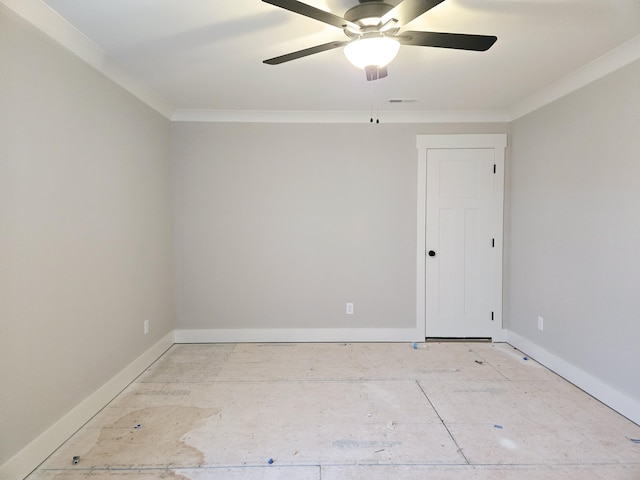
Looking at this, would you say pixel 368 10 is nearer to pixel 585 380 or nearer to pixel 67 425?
pixel 67 425

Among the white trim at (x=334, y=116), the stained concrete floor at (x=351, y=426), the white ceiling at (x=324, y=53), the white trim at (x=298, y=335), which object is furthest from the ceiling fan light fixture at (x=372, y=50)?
the white trim at (x=298, y=335)

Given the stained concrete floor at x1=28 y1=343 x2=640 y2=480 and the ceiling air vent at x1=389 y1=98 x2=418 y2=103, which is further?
the ceiling air vent at x1=389 y1=98 x2=418 y2=103

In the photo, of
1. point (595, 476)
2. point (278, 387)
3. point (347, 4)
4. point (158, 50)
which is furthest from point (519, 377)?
point (158, 50)

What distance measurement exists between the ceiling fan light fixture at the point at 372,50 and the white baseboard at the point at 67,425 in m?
2.62

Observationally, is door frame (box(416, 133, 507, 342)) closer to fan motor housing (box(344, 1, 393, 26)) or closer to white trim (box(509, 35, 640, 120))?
white trim (box(509, 35, 640, 120))

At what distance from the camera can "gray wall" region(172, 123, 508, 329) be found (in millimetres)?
3768

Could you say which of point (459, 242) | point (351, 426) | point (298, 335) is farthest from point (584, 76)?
point (298, 335)

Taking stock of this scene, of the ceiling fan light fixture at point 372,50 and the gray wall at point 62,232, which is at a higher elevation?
the ceiling fan light fixture at point 372,50

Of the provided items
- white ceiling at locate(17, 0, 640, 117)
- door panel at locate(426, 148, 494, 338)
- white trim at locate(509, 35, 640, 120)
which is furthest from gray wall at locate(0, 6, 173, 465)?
white trim at locate(509, 35, 640, 120)

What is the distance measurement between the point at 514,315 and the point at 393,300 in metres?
1.25

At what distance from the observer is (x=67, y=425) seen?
2141 mm

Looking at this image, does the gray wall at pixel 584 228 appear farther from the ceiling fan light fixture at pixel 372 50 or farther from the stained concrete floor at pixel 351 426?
the ceiling fan light fixture at pixel 372 50

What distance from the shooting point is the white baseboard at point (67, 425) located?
5.84 ft

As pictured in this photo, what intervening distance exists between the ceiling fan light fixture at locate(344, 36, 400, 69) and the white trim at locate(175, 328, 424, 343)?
2805 mm
